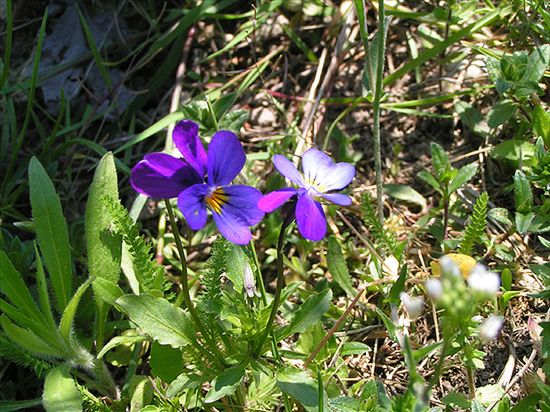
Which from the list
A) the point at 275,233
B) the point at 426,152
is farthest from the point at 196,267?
the point at 426,152

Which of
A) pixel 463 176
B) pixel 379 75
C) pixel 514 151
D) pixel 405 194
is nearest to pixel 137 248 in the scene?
pixel 379 75

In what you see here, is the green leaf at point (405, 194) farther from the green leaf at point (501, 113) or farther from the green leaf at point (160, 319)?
the green leaf at point (160, 319)

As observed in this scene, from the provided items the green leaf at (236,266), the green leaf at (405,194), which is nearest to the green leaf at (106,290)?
the green leaf at (236,266)

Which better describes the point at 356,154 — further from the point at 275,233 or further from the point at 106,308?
the point at 106,308

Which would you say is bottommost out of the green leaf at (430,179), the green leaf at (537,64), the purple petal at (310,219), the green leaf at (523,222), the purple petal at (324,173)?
the green leaf at (523,222)

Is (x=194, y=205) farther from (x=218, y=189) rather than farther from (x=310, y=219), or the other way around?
(x=310, y=219)

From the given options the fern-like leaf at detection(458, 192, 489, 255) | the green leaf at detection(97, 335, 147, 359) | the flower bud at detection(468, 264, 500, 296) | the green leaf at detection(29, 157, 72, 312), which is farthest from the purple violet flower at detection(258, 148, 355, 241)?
the green leaf at detection(29, 157, 72, 312)

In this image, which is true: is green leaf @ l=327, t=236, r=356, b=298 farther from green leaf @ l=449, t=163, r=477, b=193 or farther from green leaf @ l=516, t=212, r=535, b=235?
green leaf @ l=516, t=212, r=535, b=235
